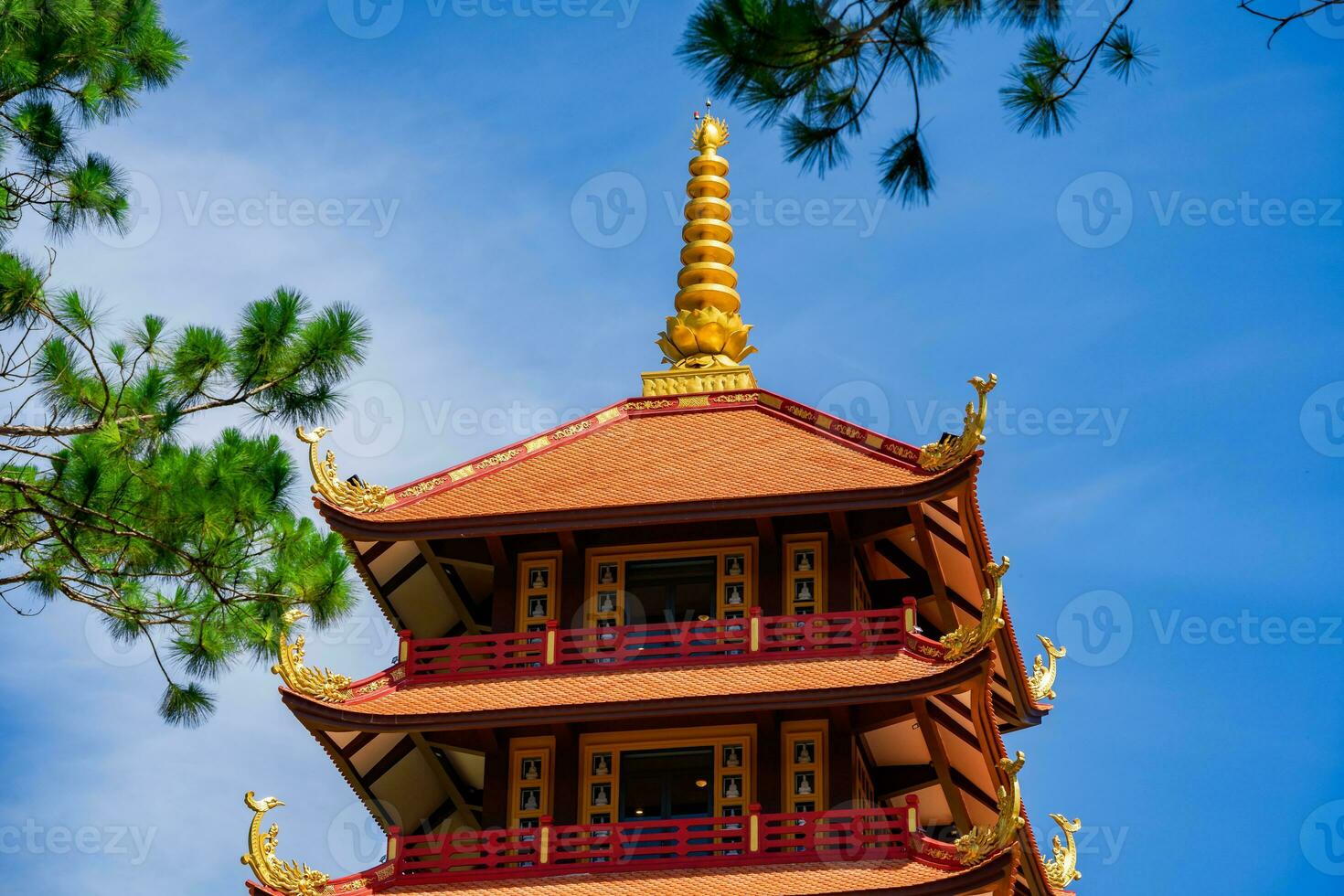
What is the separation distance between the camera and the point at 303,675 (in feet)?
102

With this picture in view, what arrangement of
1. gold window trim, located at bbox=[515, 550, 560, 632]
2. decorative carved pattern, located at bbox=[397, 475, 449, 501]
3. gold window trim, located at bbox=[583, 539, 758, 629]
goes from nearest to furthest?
1. gold window trim, located at bbox=[583, 539, 758, 629]
2. gold window trim, located at bbox=[515, 550, 560, 632]
3. decorative carved pattern, located at bbox=[397, 475, 449, 501]

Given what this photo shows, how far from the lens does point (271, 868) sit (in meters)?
30.0

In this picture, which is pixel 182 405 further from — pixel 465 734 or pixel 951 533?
pixel 951 533

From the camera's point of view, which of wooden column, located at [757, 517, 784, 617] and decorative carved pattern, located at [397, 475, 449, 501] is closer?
wooden column, located at [757, 517, 784, 617]

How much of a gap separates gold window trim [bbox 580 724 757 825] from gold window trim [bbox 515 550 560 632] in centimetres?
197

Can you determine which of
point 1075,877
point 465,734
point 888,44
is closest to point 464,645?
point 465,734

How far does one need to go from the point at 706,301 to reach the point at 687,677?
789 centimetres

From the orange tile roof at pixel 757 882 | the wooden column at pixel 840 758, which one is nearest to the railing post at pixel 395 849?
the orange tile roof at pixel 757 882

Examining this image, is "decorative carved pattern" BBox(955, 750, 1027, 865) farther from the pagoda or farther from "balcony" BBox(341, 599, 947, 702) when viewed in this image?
"balcony" BBox(341, 599, 947, 702)

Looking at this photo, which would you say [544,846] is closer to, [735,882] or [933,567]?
[735,882]

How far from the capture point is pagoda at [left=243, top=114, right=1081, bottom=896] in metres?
30.0

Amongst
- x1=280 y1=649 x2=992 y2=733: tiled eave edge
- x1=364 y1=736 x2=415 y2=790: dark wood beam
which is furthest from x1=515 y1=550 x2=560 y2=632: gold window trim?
x1=364 y1=736 x2=415 y2=790: dark wood beam

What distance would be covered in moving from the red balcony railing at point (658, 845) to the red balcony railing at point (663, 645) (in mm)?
2249

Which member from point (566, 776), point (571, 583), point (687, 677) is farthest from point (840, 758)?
point (571, 583)
